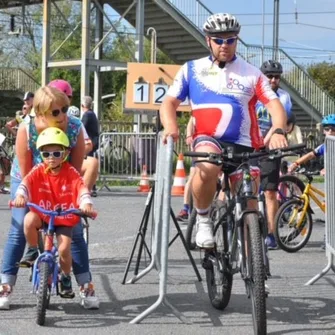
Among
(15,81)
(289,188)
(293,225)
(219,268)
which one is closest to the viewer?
(219,268)

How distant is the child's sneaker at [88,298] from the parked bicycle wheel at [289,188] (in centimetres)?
427

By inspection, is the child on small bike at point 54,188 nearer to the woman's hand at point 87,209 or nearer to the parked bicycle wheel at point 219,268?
the woman's hand at point 87,209

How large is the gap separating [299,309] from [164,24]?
22519 millimetres

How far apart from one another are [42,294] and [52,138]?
3.51 ft

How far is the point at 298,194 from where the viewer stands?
10.6m

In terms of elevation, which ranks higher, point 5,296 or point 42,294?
point 42,294

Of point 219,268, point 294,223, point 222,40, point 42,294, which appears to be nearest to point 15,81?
point 294,223

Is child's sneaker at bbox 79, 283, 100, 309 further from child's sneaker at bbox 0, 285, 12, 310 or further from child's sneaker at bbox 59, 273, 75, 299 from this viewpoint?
child's sneaker at bbox 0, 285, 12, 310

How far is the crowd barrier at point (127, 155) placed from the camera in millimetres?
21281

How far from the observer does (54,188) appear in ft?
20.6

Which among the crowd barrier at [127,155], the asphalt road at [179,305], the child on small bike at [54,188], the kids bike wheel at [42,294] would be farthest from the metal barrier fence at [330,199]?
the crowd barrier at [127,155]

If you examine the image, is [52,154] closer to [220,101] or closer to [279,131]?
[220,101]

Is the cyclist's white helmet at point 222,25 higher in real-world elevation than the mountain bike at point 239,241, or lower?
higher

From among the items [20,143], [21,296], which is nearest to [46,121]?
[20,143]
